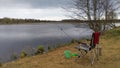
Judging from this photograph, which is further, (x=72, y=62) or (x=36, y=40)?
(x=36, y=40)

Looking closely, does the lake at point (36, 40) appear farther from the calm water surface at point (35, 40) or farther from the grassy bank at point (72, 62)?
the grassy bank at point (72, 62)

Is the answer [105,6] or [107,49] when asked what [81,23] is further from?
[107,49]

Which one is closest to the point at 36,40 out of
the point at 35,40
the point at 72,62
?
the point at 35,40

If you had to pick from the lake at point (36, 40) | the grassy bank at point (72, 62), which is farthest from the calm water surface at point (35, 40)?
the grassy bank at point (72, 62)

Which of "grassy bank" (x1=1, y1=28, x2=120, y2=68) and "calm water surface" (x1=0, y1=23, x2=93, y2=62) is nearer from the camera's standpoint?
"grassy bank" (x1=1, y1=28, x2=120, y2=68)

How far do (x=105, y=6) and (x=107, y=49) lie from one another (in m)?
5.18

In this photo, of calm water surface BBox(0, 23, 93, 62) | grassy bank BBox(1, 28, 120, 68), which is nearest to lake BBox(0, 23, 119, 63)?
calm water surface BBox(0, 23, 93, 62)

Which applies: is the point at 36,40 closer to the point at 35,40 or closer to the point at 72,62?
the point at 35,40

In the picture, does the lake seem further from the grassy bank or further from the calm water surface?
the grassy bank

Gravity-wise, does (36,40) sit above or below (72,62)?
below

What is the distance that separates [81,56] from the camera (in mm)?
12086

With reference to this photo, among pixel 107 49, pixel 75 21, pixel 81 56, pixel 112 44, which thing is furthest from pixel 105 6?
pixel 81 56

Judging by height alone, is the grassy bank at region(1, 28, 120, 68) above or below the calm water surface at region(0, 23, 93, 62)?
above

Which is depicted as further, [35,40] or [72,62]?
[35,40]
